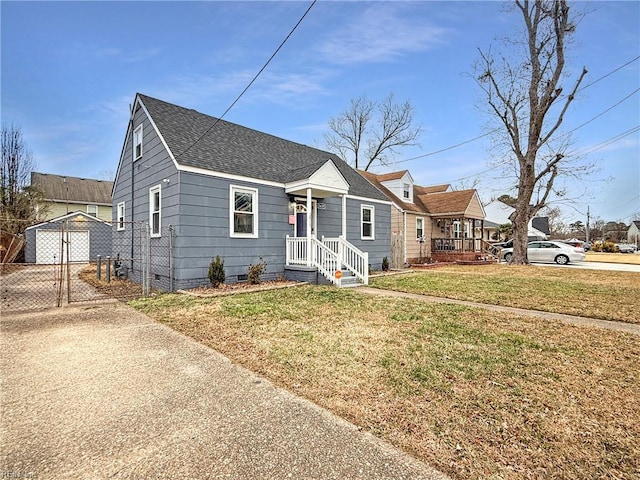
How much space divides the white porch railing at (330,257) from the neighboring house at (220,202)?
34mm

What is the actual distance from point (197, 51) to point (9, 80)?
9.11 m

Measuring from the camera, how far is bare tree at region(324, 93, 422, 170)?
99.3 feet

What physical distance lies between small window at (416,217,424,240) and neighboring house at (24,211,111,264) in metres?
19.1

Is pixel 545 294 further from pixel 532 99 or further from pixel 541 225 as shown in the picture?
pixel 541 225

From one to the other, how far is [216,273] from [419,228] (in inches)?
600

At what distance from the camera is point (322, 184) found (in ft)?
35.3

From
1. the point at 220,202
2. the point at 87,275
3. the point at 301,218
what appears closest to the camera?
the point at 220,202

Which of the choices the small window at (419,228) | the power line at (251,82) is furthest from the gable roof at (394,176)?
the power line at (251,82)

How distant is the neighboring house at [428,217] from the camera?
64.4 feet

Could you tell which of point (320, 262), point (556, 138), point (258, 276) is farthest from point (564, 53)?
point (258, 276)

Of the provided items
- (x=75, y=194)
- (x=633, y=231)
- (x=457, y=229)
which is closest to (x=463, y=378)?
(x=457, y=229)

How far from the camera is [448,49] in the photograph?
12734 mm

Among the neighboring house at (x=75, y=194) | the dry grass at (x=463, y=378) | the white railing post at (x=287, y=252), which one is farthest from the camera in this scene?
the neighboring house at (x=75, y=194)

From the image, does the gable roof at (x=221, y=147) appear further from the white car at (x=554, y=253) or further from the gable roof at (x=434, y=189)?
the white car at (x=554, y=253)
